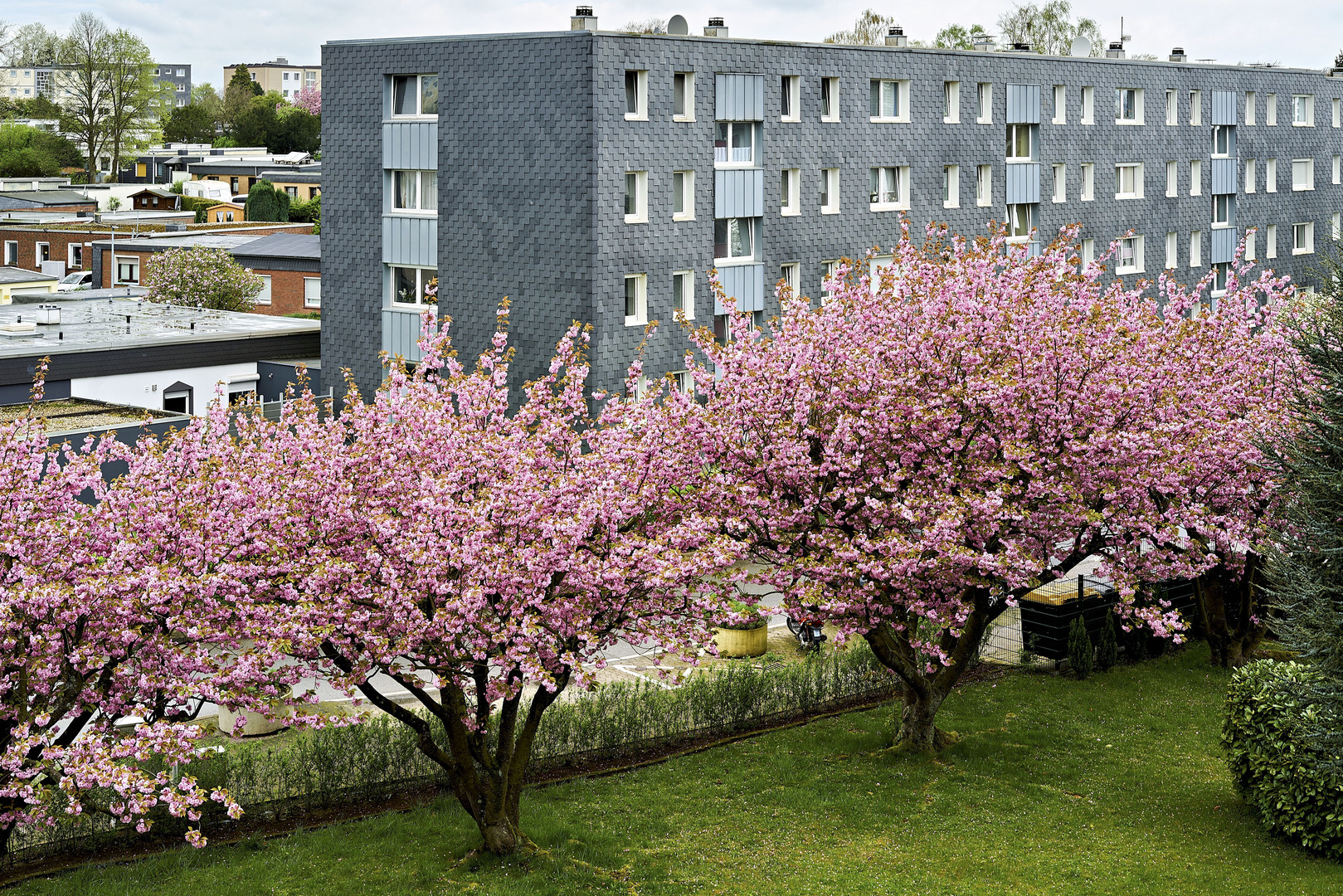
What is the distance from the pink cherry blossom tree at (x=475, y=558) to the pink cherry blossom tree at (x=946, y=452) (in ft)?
5.33

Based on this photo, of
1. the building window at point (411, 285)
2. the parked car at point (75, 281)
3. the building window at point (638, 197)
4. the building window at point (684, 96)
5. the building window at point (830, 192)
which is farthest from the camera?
the parked car at point (75, 281)

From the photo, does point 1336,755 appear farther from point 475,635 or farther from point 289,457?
point 289,457

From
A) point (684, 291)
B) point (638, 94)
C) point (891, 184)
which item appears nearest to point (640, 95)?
point (638, 94)

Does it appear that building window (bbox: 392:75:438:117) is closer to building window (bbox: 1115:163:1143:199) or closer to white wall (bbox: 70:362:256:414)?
white wall (bbox: 70:362:256:414)

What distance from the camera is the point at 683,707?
75.9 ft

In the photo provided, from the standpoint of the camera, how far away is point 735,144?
1613 inches

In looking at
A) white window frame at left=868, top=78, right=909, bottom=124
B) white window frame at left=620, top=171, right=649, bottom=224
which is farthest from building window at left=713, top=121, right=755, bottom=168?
white window frame at left=868, top=78, right=909, bottom=124

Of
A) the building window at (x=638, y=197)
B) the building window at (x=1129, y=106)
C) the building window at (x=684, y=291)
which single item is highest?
the building window at (x=1129, y=106)

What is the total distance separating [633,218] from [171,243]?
1663 inches

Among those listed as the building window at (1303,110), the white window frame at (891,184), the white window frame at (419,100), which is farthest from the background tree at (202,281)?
the building window at (1303,110)

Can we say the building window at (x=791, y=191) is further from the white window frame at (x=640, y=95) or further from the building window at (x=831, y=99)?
the white window frame at (x=640, y=95)

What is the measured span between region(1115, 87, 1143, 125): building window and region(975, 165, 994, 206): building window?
786 centimetres

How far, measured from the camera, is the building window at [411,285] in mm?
40906

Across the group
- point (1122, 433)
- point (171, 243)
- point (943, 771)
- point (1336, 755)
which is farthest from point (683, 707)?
point (171, 243)
